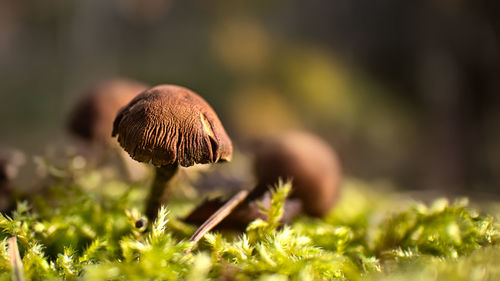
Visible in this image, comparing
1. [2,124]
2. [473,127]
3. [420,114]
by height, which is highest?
[2,124]

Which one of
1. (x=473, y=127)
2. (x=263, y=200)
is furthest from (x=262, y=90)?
(x=263, y=200)

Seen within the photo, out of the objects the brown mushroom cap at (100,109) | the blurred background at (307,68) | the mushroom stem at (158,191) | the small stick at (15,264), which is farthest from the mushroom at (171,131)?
the blurred background at (307,68)

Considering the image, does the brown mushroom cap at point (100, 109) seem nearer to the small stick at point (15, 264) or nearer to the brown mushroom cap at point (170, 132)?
the brown mushroom cap at point (170, 132)

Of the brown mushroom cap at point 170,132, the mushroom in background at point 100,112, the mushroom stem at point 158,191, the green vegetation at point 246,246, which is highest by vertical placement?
the mushroom in background at point 100,112

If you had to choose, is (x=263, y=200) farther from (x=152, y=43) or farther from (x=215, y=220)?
(x=152, y=43)

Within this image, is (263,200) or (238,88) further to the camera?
(238,88)

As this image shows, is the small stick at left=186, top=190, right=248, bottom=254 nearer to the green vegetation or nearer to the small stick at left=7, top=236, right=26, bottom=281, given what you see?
the green vegetation
